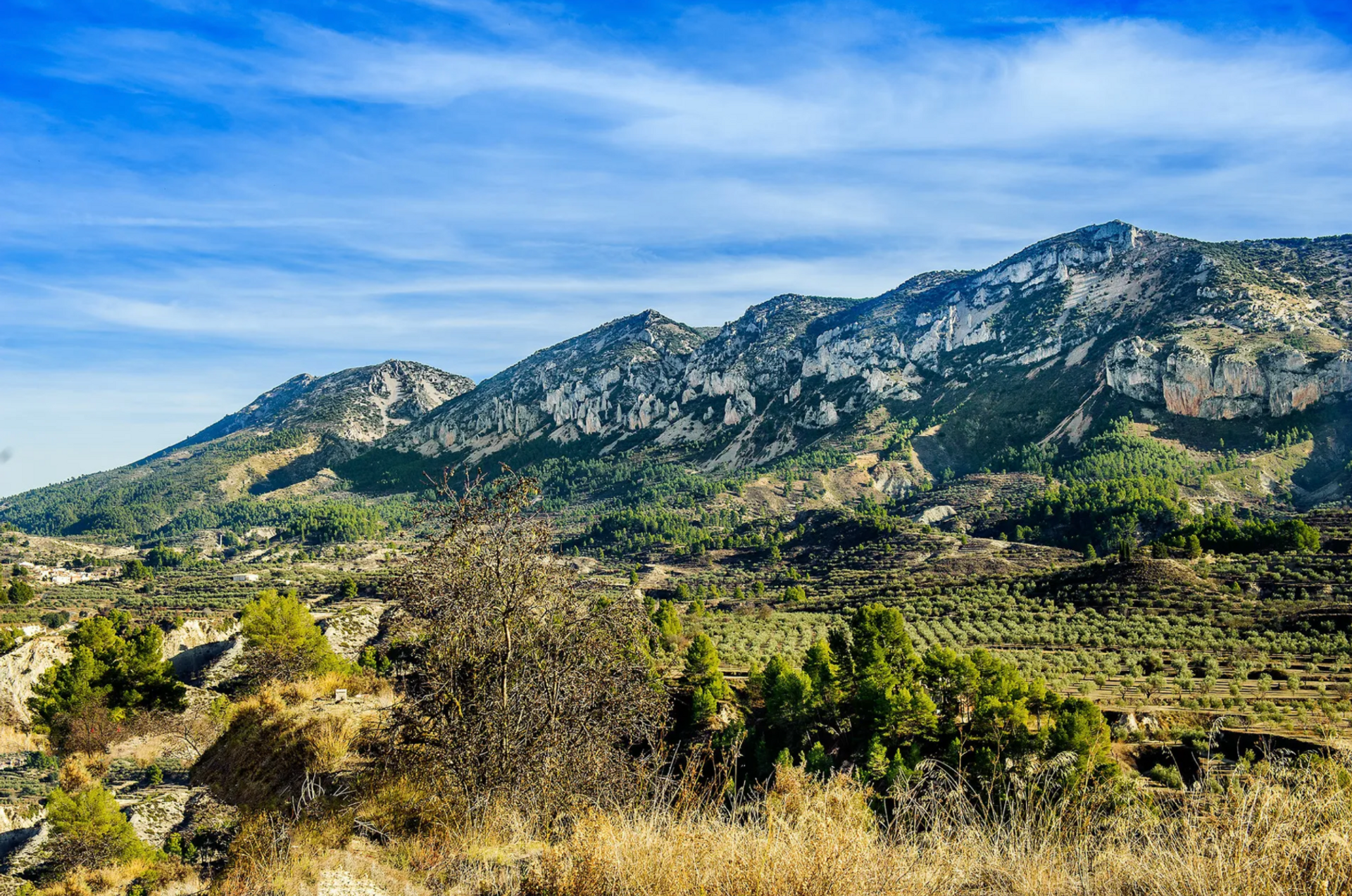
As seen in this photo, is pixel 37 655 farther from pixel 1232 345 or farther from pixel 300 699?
pixel 1232 345

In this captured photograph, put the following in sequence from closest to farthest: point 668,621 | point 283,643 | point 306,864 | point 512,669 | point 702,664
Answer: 1. point 306,864
2. point 512,669
3. point 702,664
4. point 283,643
5. point 668,621

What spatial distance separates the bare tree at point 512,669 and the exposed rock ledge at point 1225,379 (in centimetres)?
15064

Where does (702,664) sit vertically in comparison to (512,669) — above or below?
below

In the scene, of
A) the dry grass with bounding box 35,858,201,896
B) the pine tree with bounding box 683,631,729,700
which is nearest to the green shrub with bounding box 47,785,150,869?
the dry grass with bounding box 35,858,201,896

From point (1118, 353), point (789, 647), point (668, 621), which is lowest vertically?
point (789, 647)

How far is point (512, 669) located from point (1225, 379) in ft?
501

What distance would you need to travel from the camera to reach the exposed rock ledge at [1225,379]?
11762 cm

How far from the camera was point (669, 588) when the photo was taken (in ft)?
271

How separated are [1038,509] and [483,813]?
333 ft

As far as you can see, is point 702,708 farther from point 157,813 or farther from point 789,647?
point 789,647

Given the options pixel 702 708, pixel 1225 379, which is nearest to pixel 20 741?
pixel 702 708

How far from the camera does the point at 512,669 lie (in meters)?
8.77

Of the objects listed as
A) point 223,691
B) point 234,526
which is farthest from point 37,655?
point 234,526

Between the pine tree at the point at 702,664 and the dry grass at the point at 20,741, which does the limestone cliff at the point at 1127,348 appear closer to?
the pine tree at the point at 702,664
